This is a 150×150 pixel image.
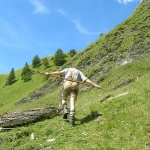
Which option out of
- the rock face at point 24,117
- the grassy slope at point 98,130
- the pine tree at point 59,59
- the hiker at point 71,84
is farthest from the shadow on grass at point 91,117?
the pine tree at point 59,59

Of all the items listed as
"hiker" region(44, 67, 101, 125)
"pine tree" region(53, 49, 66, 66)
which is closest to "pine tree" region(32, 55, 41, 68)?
"pine tree" region(53, 49, 66, 66)

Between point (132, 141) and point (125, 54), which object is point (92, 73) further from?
point (132, 141)

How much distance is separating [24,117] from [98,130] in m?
4.62

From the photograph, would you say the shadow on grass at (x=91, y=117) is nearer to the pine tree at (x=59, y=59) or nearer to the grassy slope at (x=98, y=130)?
the grassy slope at (x=98, y=130)

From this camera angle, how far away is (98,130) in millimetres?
13141

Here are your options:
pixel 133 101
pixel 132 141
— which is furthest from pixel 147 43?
pixel 132 141

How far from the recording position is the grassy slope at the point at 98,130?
37.7 feet

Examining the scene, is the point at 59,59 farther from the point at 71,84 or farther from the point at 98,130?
the point at 98,130

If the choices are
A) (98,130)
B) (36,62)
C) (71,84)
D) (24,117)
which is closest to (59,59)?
(36,62)

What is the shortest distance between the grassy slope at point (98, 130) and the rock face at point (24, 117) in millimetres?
505

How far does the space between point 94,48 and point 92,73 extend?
15.1m

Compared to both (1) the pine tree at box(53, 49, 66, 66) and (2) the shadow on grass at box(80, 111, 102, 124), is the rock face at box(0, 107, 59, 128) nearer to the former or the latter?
(2) the shadow on grass at box(80, 111, 102, 124)

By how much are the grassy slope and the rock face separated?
51 cm

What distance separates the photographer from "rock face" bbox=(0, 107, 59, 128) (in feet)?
49.6
